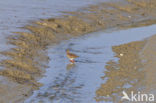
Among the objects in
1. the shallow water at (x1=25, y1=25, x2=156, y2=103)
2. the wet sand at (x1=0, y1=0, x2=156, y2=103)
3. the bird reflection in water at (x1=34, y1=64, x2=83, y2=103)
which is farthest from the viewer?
the wet sand at (x1=0, y1=0, x2=156, y2=103)

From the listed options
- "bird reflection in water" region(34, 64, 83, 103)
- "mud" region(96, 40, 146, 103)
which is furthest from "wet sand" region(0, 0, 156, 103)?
"bird reflection in water" region(34, 64, 83, 103)

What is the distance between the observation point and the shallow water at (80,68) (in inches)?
364

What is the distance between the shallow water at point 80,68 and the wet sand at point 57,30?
300 mm

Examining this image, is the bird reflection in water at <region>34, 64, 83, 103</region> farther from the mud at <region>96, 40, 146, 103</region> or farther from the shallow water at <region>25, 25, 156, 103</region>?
the mud at <region>96, 40, 146, 103</region>

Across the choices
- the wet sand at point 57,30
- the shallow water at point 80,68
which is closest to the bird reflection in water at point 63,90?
the shallow water at point 80,68

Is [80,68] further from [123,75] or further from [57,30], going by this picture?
[57,30]

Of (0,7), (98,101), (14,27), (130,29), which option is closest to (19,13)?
(0,7)

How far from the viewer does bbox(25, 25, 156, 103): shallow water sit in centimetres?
926

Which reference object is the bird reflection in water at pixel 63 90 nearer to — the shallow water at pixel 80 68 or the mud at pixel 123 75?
the shallow water at pixel 80 68

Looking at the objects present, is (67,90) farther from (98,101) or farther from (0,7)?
(0,7)

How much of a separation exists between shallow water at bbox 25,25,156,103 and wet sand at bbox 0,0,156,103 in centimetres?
30

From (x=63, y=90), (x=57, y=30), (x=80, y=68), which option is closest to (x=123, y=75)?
(x=80, y=68)

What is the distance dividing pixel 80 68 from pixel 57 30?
4726mm

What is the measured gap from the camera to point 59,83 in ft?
33.3
